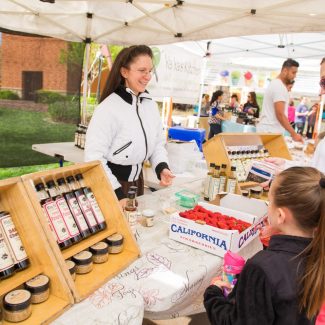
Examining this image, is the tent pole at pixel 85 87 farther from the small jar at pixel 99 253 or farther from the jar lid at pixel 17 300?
the jar lid at pixel 17 300

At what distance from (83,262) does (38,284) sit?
0.19m

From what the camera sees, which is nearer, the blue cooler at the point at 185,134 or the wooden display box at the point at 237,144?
the wooden display box at the point at 237,144

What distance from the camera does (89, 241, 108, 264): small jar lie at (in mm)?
1215

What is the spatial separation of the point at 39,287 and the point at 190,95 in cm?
508

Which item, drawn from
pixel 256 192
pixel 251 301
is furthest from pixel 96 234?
pixel 256 192

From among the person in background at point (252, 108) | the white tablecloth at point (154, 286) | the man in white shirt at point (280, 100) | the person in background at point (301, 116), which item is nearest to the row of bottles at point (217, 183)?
the white tablecloth at point (154, 286)

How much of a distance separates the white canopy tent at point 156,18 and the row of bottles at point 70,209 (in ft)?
7.18

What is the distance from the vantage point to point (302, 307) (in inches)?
35.2

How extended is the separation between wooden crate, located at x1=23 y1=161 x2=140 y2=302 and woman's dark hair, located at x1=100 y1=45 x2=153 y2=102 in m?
0.80

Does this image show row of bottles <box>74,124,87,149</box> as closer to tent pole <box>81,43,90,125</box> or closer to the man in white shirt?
tent pole <box>81,43,90,125</box>

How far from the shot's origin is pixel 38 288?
969 mm

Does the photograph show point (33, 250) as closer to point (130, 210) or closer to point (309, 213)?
point (130, 210)

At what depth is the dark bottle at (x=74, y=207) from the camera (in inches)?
48.1

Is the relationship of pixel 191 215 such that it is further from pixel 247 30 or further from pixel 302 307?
pixel 247 30
